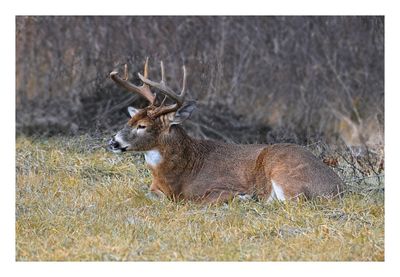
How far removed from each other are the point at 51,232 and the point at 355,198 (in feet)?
8.70

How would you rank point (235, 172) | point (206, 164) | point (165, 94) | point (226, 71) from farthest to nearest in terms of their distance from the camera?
point (226, 71)
point (206, 164)
point (235, 172)
point (165, 94)

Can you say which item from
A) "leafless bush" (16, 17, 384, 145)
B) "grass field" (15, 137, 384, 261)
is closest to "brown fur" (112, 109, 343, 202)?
"grass field" (15, 137, 384, 261)

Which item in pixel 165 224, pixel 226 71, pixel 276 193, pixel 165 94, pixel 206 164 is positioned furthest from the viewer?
pixel 226 71

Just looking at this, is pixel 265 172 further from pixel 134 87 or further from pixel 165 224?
pixel 134 87

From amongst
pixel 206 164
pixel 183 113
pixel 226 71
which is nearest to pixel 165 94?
pixel 183 113

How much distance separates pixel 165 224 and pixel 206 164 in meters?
1.15

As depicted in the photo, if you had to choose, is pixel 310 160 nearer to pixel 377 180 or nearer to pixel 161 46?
pixel 377 180

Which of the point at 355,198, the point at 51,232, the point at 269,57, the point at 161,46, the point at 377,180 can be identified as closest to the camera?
the point at 51,232

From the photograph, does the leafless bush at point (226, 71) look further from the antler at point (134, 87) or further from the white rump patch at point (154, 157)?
the white rump patch at point (154, 157)

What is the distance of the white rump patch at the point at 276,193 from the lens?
8.66 m

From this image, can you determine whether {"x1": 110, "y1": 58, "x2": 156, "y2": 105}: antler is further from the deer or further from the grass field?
the grass field

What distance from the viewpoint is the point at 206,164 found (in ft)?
29.7

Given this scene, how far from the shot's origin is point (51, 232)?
26.0ft
